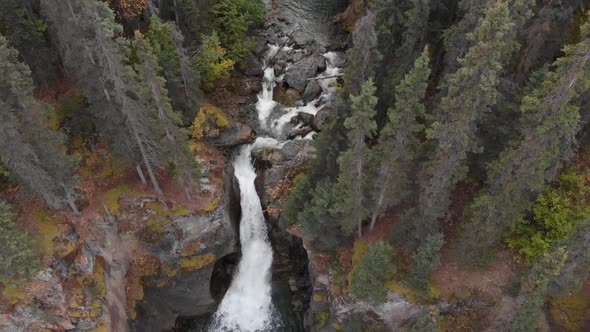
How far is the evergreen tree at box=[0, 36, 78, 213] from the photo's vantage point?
23234mm

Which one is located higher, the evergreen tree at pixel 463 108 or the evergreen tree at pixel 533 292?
the evergreen tree at pixel 463 108

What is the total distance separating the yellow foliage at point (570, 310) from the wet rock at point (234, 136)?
2706cm

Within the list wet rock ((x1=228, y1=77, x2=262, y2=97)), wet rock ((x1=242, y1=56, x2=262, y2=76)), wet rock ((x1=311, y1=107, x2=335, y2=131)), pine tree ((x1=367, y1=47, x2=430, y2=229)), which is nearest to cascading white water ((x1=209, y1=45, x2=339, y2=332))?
wet rock ((x1=311, y1=107, x2=335, y2=131))

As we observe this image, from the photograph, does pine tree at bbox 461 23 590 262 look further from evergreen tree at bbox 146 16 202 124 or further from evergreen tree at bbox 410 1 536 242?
evergreen tree at bbox 146 16 202 124

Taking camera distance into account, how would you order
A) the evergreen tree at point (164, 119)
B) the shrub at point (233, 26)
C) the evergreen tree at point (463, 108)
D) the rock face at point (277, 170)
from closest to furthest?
the evergreen tree at point (463, 108)
the evergreen tree at point (164, 119)
the rock face at point (277, 170)
the shrub at point (233, 26)

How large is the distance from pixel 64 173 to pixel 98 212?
4.56 metres

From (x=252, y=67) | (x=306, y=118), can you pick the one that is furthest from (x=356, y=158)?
(x=252, y=67)

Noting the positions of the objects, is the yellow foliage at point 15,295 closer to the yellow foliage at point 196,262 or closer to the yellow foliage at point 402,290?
the yellow foliage at point 196,262

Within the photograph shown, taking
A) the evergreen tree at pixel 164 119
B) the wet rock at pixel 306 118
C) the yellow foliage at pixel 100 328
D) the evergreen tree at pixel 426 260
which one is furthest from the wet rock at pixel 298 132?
the yellow foliage at pixel 100 328

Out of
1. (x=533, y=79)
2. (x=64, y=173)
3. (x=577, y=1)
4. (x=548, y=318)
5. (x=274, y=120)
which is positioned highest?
(x=577, y=1)

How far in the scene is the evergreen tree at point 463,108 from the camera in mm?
18438

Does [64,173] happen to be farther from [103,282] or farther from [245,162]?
[245,162]

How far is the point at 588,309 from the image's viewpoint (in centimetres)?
2734

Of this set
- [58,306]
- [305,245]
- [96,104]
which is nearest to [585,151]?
[305,245]
